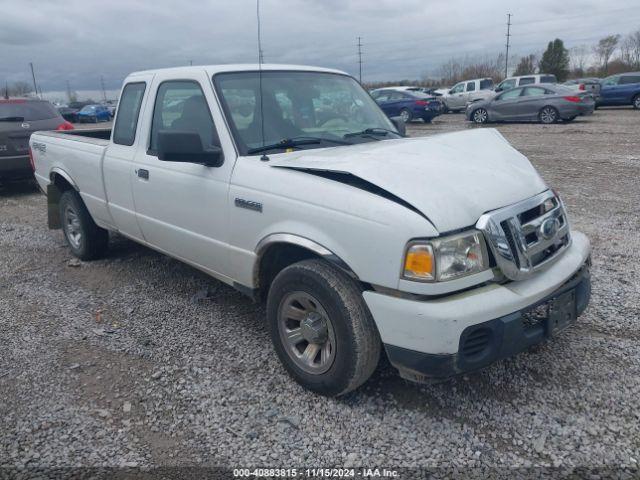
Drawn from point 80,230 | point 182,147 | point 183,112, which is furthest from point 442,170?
point 80,230

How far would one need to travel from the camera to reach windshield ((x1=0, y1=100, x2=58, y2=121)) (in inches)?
377

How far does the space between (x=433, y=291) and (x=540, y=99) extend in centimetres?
1882

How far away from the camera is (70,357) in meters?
3.83

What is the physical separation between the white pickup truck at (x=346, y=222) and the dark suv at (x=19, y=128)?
232 inches

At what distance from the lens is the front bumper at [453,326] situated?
2.59 m

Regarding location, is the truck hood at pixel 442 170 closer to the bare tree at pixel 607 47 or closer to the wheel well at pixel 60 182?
the wheel well at pixel 60 182

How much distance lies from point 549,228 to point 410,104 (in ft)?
66.9

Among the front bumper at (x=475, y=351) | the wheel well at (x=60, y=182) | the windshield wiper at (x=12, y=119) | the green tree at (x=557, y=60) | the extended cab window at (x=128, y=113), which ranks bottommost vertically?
the front bumper at (x=475, y=351)

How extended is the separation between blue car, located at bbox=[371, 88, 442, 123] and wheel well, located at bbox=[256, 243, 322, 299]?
63.6ft

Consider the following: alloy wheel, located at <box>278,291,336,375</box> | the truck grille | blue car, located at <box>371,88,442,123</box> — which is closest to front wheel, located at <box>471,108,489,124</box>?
blue car, located at <box>371,88,442,123</box>

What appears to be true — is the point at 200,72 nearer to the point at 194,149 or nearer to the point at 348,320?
the point at 194,149

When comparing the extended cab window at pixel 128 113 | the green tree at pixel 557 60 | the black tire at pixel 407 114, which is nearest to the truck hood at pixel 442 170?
the extended cab window at pixel 128 113

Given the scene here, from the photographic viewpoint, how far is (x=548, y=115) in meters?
19.2

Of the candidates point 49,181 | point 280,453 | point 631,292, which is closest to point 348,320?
point 280,453
